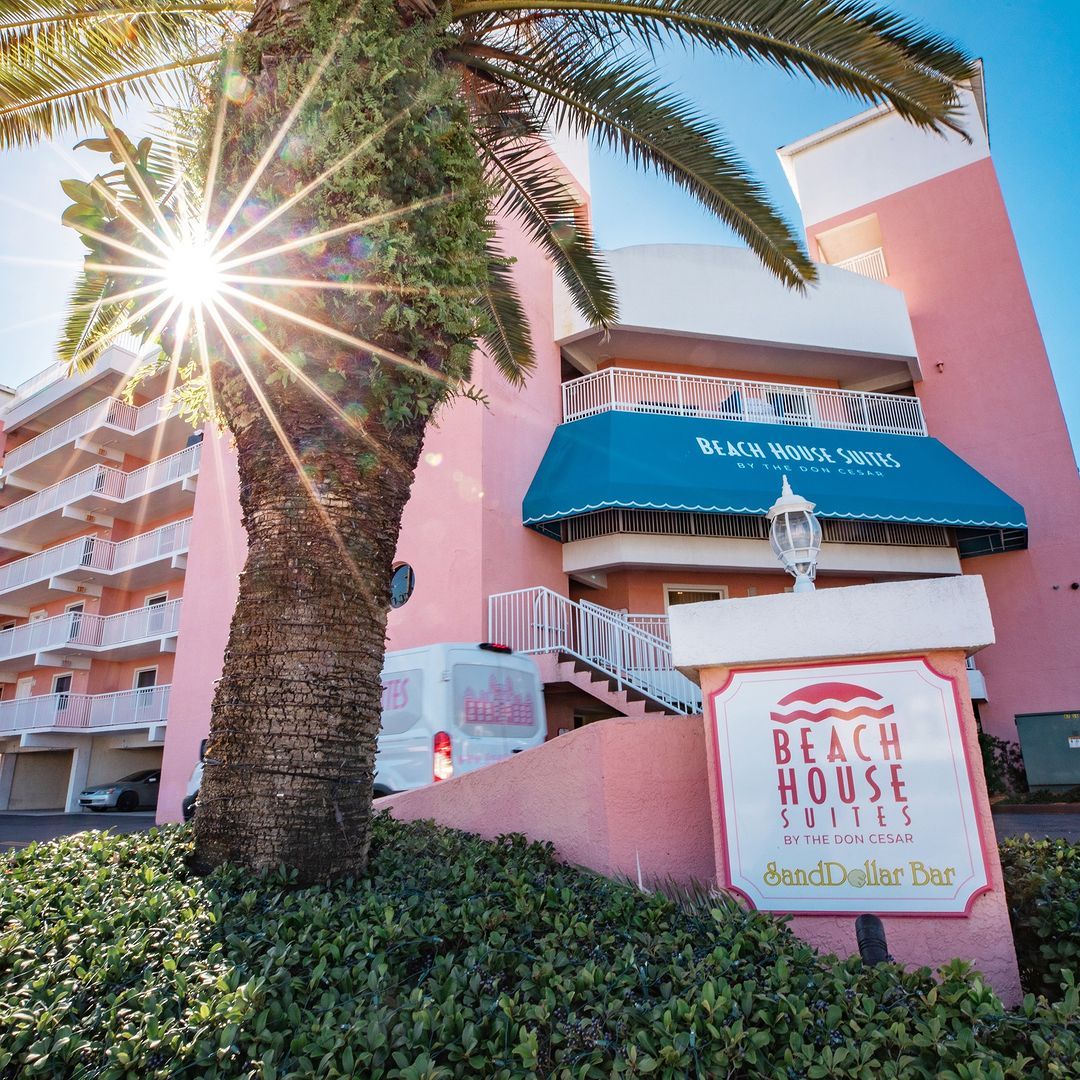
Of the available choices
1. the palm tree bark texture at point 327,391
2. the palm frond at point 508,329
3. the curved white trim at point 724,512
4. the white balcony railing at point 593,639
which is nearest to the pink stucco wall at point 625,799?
the palm tree bark texture at point 327,391

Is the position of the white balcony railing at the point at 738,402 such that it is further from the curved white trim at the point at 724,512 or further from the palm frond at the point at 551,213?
the palm frond at the point at 551,213

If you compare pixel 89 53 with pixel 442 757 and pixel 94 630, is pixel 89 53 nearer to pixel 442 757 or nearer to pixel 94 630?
pixel 442 757

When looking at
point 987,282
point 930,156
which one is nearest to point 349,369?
point 987,282

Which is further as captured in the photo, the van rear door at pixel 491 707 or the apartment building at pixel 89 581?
the apartment building at pixel 89 581

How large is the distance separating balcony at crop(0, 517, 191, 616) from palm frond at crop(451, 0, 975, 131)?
1800cm

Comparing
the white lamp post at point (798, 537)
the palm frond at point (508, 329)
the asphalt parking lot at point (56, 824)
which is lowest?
the asphalt parking lot at point (56, 824)

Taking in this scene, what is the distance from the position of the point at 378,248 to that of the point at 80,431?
2253 centimetres

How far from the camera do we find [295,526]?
3865mm

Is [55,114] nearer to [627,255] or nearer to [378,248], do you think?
[378,248]

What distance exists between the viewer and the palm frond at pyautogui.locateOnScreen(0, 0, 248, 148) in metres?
5.44

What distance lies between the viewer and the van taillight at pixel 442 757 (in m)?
7.77

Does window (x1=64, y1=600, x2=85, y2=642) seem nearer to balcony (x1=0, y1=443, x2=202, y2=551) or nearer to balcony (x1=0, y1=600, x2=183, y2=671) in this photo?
balcony (x1=0, y1=600, x2=183, y2=671)

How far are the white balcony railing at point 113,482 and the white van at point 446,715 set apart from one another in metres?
14.1

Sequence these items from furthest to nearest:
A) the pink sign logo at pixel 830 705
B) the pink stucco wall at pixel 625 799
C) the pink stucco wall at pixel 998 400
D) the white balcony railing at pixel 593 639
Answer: the pink stucco wall at pixel 998 400, the white balcony railing at pixel 593 639, the pink stucco wall at pixel 625 799, the pink sign logo at pixel 830 705
